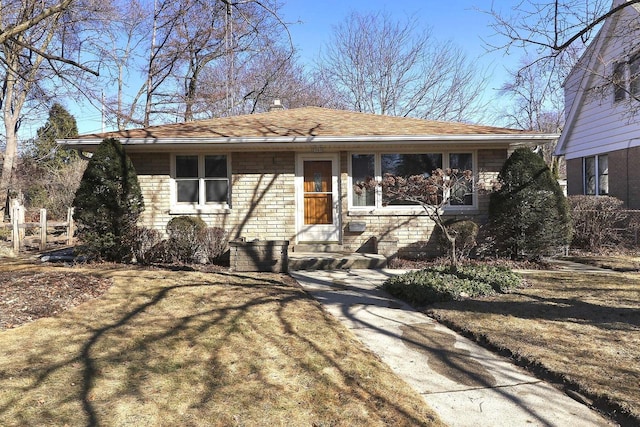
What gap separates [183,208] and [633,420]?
9264mm

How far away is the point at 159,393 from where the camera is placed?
320cm

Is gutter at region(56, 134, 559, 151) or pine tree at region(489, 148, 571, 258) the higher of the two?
gutter at region(56, 134, 559, 151)

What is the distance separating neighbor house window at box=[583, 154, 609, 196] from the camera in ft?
47.9

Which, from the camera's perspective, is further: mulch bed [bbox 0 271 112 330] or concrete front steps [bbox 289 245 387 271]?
concrete front steps [bbox 289 245 387 271]

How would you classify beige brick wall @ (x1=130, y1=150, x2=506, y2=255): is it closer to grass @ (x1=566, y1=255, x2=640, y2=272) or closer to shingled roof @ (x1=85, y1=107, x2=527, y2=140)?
shingled roof @ (x1=85, y1=107, x2=527, y2=140)

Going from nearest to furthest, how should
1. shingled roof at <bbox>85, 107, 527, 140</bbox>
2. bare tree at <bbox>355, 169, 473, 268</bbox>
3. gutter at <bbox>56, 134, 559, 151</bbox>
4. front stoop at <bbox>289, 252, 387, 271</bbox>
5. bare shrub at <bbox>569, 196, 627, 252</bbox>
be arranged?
bare tree at <bbox>355, 169, 473, 268</bbox> < front stoop at <bbox>289, 252, 387, 271</bbox> < gutter at <bbox>56, 134, 559, 151</bbox> < shingled roof at <bbox>85, 107, 527, 140</bbox> < bare shrub at <bbox>569, 196, 627, 252</bbox>

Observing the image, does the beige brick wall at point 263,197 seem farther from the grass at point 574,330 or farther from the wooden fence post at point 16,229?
the wooden fence post at point 16,229

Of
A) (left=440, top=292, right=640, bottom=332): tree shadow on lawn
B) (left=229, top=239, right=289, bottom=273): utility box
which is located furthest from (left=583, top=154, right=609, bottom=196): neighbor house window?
(left=229, top=239, right=289, bottom=273): utility box

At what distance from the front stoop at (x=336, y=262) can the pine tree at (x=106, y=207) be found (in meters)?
3.48

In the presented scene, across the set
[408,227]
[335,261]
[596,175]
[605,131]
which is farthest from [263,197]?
[596,175]

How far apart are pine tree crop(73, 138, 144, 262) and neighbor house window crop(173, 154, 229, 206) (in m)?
1.52

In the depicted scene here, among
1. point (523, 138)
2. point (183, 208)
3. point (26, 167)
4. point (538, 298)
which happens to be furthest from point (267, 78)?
point (538, 298)

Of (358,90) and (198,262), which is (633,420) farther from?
(358,90)

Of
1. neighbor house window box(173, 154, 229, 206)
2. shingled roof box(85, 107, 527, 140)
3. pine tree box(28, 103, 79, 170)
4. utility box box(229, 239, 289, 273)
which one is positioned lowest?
utility box box(229, 239, 289, 273)
